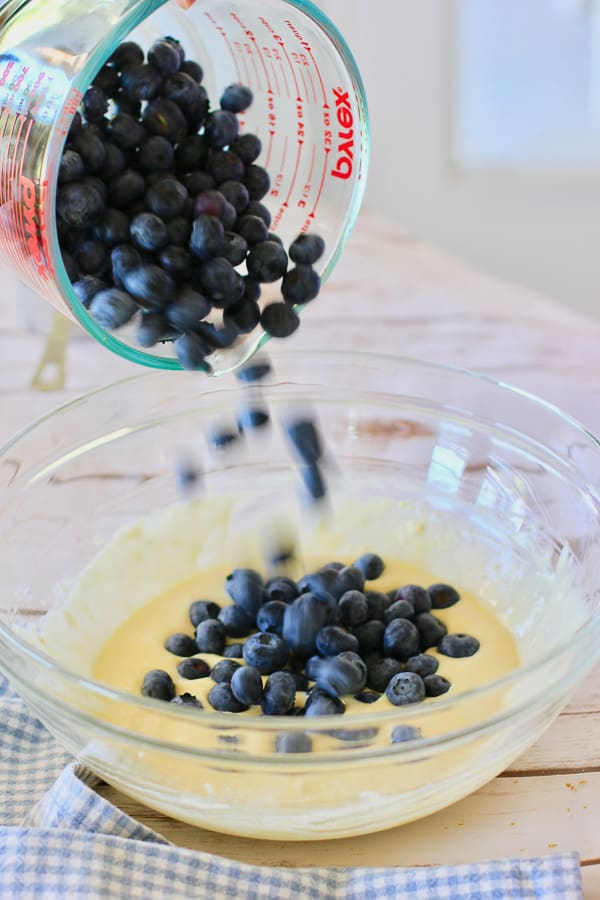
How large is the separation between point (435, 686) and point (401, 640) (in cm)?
8

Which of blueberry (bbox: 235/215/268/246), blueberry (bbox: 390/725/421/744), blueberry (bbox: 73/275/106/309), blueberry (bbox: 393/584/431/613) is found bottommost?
blueberry (bbox: 393/584/431/613)

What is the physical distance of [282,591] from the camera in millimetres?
1157

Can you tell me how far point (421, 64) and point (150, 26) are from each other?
266cm

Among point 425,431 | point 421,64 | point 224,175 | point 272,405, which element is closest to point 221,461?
point 272,405

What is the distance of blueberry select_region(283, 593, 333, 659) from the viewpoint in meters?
1.06

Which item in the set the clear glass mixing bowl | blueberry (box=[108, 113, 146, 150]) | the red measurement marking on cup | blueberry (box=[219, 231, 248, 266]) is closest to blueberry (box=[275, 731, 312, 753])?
the clear glass mixing bowl

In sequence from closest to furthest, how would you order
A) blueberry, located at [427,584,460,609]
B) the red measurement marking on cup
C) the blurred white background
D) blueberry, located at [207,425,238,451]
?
the red measurement marking on cup
blueberry, located at [427,584,460,609]
blueberry, located at [207,425,238,451]
the blurred white background

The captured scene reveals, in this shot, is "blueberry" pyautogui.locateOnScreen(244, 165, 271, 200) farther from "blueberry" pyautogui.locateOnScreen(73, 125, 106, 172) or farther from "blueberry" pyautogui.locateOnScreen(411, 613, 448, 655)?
"blueberry" pyautogui.locateOnScreen(411, 613, 448, 655)

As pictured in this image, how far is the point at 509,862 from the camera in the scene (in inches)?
32.1

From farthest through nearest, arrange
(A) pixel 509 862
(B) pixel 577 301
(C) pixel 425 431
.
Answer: (B) pixel 577 301 → (C) pixel 425 431 → (A) pixel 509 862

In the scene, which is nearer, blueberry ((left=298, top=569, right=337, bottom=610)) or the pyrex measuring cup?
the pyrex measuring cup

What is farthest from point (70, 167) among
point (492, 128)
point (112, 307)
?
point (492, 128)

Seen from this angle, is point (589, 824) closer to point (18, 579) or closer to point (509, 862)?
point (509, 862)

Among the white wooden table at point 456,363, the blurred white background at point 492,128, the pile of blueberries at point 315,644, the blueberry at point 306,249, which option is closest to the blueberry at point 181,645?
the pile of blueberries at point 315,644
